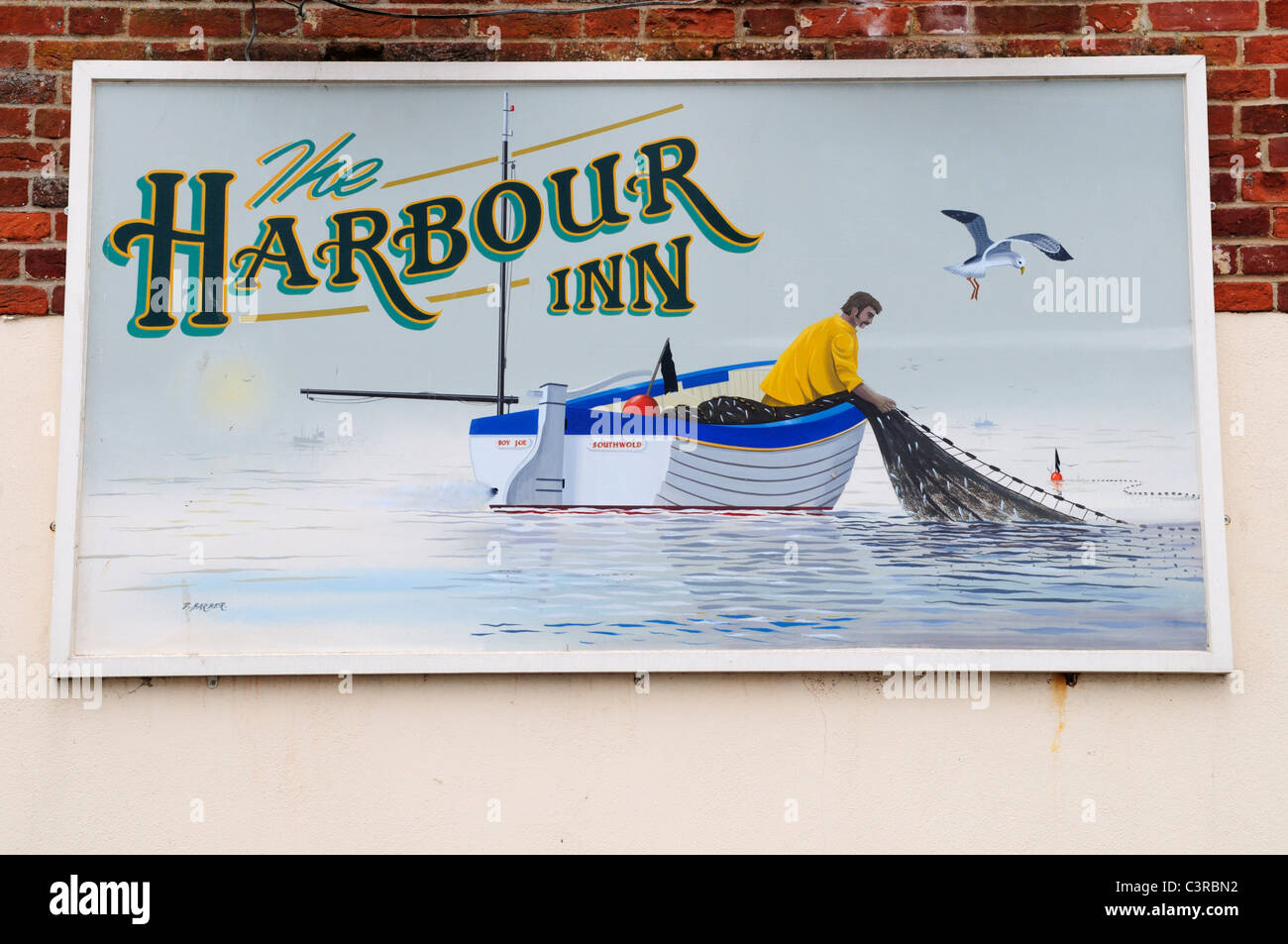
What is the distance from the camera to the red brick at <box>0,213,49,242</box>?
2883 millimetres

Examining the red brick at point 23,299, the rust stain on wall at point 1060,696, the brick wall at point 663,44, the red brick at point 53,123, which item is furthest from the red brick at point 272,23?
the rust stain on wall at point 1060,696

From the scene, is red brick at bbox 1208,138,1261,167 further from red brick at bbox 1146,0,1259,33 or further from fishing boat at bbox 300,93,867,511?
fishing boat at bbox 300,93,867,511

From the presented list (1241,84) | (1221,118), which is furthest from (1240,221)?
(1241,84)

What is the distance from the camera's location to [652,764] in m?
2.76

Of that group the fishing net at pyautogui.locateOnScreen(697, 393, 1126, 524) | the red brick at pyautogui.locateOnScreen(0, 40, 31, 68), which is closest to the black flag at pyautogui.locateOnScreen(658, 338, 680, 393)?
the fishing net at pyautogui.locateOnScreen(697, 393, 1126, 524)

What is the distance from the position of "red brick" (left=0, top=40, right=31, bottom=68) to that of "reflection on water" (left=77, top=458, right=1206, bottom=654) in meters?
1.44

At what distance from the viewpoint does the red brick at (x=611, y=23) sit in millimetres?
2951

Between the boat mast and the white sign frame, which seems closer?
the white sign frame

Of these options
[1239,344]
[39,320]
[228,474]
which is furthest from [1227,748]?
[39,320]

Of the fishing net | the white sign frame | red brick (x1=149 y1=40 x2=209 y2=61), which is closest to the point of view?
the white sign frame

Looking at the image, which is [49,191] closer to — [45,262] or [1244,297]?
[45,262]

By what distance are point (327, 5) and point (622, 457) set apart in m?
1.80

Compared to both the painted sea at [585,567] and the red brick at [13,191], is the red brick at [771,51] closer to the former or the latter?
the painted sea at [585,567]

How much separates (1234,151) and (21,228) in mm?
3947
